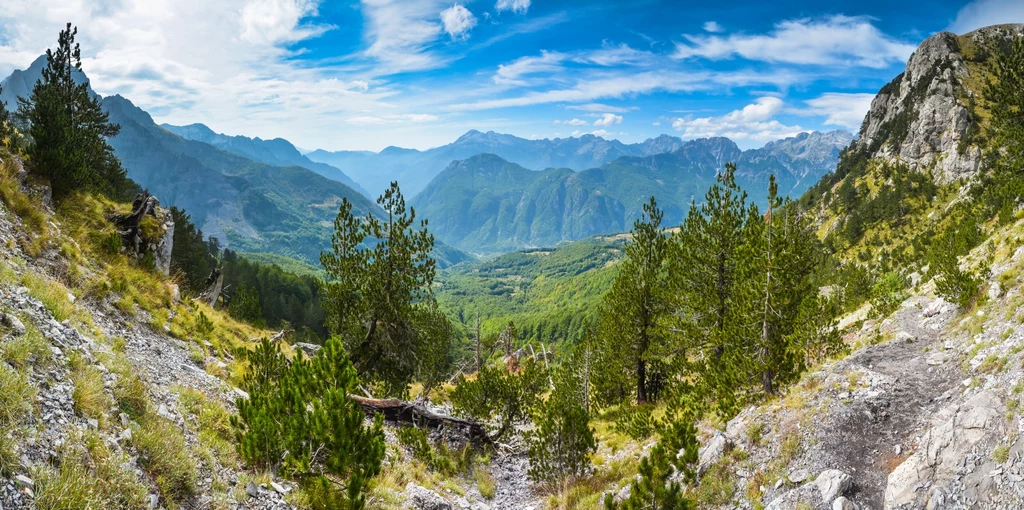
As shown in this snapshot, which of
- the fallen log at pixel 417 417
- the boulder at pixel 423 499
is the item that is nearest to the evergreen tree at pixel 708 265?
the fallen log at pixel 417 417

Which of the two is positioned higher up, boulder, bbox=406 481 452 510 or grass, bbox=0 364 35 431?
grass, bbox=0 364 35 431

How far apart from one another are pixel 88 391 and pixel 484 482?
43.8 ft

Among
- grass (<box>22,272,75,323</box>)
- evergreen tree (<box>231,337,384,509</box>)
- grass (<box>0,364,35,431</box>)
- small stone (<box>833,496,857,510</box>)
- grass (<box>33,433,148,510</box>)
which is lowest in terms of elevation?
small stone (<box>833,496,857,510</box>)

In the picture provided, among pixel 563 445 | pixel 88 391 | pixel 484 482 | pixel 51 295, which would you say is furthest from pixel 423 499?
pixel 51 295

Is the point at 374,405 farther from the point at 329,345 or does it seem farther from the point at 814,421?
the point at 814,421

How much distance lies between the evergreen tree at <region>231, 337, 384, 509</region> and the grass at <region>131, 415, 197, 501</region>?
4.54 ft

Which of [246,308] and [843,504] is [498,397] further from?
[246,308]

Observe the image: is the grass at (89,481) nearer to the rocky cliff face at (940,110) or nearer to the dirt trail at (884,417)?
the dirt trail at (884,417)

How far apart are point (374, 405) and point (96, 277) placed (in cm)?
1015

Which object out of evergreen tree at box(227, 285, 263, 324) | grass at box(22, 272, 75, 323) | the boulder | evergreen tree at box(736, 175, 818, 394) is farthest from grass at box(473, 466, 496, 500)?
evergreen tree at box(227, 285, 263, 324)

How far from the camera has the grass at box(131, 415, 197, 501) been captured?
7.05 meters

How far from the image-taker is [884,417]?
1218 cm

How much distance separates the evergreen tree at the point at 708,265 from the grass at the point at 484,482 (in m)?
10.1

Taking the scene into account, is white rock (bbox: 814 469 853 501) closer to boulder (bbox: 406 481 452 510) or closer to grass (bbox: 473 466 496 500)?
boulder (bbox: 406 481 452 510)
